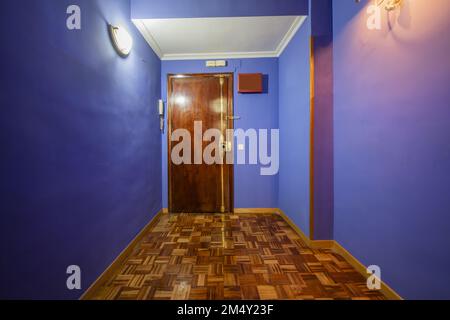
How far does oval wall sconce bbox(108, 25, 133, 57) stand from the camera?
210 cm

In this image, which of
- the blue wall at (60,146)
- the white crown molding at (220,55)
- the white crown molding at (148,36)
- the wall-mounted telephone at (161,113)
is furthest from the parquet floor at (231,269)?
the white crown molding at (220,55)

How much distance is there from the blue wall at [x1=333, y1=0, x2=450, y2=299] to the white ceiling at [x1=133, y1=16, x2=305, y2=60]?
88cm

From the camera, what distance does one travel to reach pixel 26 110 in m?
1.17

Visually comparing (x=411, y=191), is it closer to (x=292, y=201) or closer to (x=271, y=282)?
(x=271, y=282)

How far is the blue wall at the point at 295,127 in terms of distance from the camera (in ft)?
8.78

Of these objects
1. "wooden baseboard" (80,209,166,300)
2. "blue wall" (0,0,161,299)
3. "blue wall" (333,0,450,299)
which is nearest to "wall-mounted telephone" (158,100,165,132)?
"blue wall" (0,0,161,299)

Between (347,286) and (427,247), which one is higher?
(427,247)

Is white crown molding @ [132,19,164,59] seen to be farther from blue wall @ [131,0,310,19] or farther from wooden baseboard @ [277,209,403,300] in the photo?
wooden baseboard @ [277,209,403,300]

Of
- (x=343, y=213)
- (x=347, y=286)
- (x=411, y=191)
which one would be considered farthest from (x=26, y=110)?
(x=343, y=213)

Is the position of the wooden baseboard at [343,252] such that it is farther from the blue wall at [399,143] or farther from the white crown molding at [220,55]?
the white crown molding at [220,55]

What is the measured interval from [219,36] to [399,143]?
97.8 inches

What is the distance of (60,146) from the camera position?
1.42 metres
